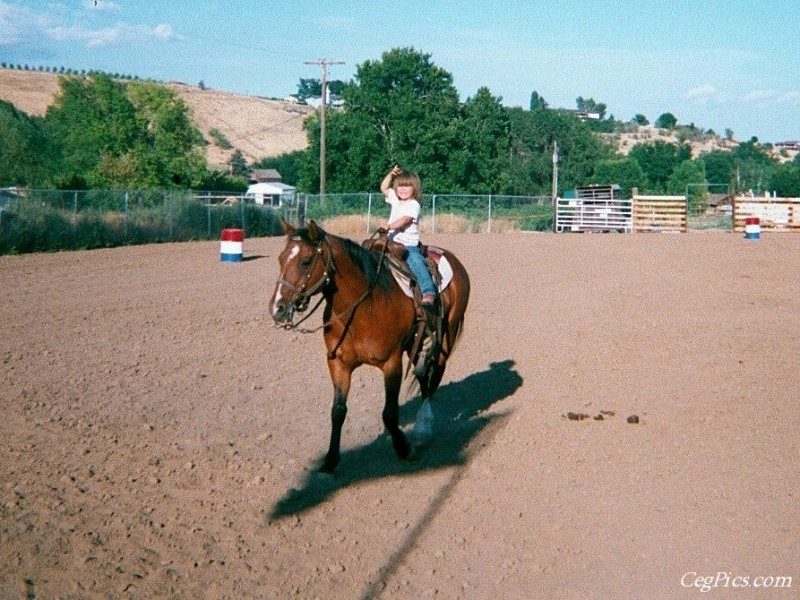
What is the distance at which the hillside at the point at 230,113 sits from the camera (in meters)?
132

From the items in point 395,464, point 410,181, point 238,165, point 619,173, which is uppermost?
point 238,165

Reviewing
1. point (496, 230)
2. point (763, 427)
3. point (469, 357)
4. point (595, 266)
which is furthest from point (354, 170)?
point (763, 427)

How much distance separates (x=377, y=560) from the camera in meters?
6.44

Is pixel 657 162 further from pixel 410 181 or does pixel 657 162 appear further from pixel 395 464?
pixel 395 464

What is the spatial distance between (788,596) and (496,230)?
50.6 meters

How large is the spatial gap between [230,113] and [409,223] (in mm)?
154512

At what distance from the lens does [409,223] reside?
9.17 m

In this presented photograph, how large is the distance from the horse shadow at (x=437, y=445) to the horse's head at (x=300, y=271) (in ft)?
4.62

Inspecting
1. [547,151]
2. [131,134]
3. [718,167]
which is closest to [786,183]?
[547,151]

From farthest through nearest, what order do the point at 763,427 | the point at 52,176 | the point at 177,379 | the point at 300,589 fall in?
the point at 52,176 < the point at 177,379 < the point at 763,427 < the point at 300,589

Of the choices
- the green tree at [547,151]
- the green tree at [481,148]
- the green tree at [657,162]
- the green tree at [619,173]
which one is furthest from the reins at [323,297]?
the green tree at [657,162]

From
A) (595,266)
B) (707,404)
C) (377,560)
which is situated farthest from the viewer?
(595,266)

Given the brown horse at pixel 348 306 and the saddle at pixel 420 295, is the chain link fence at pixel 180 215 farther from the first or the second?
the brown horse at pixel 348 306

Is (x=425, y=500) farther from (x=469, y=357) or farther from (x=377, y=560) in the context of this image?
(x=469, y=357)
